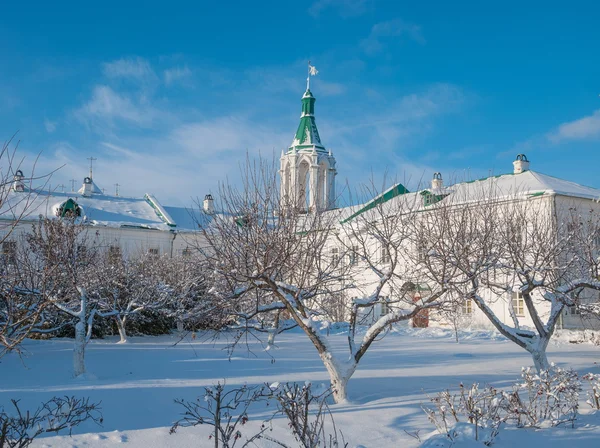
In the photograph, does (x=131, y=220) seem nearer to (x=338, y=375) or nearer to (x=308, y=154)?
(x=308, y=154)

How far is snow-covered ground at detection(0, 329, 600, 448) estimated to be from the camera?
7.36m

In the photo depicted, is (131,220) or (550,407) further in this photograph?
(131,220)

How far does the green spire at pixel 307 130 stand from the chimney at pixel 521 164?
50.7 ft

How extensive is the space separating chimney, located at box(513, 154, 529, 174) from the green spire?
1546cm

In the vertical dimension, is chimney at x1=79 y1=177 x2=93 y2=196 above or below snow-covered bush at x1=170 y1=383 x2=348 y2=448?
above

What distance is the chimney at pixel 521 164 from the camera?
27.0 metres

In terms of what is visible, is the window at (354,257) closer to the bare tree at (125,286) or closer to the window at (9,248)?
the window at (9,248)

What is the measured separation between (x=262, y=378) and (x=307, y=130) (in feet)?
98.0

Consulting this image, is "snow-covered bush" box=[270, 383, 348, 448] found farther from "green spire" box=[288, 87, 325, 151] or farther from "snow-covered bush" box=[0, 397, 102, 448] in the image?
"green spire" box=[288, 87, 325, 151]

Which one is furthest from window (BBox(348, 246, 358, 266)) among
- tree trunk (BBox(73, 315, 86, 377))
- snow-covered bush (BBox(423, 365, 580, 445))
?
tree trunk (BBox(73, 315, 86, 377))

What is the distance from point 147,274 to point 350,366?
15.3 m

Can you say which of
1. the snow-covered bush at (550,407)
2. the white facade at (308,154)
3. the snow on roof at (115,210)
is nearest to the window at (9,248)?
the snow-covered bush at (550,407)

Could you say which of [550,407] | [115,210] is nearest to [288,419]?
[550,407]

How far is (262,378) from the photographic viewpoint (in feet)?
40.7
